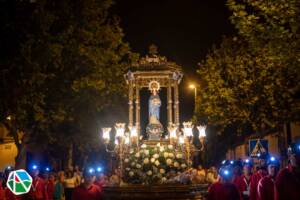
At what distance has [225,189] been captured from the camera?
917 cm

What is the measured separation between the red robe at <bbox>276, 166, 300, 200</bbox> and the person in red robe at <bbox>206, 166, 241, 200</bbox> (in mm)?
1310

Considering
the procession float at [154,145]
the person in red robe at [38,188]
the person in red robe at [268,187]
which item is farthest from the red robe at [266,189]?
the person in red robe at [38,188]

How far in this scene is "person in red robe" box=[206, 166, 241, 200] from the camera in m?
9.15

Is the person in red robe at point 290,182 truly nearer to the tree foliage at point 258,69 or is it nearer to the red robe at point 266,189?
the red robe at point 266,189

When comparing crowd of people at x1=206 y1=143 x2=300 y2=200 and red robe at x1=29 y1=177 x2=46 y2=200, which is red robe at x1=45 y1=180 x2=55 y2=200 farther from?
crowd of people at x1=206 y1=143 x2=300 y2=200

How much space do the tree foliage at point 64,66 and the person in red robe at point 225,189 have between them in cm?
1167

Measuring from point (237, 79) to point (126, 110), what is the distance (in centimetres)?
1088

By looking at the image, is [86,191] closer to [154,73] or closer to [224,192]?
[224,192]

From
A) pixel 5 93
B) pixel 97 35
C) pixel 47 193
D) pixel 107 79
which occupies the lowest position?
pixel 47 193

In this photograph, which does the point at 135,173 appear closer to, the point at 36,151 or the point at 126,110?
the point at 126,110

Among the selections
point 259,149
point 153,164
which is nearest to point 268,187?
point 259,149

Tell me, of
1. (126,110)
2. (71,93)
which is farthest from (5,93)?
(126,110)

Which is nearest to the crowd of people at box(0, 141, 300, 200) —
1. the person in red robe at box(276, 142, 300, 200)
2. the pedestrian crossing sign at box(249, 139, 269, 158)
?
the person in red robe at box(276, 142, 300, 200)

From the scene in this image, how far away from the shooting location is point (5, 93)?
1927 centimetres
